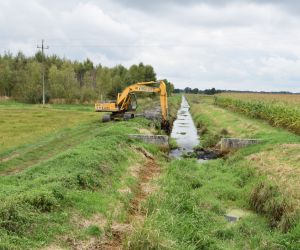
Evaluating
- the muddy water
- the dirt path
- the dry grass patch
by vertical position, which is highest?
the dry grass patch

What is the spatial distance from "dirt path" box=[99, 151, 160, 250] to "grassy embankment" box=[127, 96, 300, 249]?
0.50 meters

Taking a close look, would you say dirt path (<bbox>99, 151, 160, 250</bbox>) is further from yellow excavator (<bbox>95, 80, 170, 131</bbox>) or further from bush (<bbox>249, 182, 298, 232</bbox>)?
yellow excavator (<bbox>95, 80, 170, 131</bbox>)

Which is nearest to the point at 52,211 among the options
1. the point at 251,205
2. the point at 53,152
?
the point at 251,205

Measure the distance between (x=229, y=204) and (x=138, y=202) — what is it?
11.9 feet

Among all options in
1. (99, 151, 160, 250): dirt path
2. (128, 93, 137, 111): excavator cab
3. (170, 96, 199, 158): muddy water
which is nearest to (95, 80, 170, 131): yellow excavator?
(128, 93, 137, 111): excavator cab

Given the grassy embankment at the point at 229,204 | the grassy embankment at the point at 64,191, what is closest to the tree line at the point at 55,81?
the grassy embankment at the point at 64,191

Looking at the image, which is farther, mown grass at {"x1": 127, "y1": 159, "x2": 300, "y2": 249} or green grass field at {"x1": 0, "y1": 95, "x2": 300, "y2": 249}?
mown grass at {"x1": 127, "y1": 159, "x2": 300, "y2": 249}

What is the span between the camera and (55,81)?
75062 millimetres

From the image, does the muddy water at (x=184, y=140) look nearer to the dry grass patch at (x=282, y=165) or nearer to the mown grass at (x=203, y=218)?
the dry grass patch at (x=282, y=165)

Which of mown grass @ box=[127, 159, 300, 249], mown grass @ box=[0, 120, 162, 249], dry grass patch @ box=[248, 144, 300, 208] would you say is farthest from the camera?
dry grass patch @ box=[248, 144, 300, 208]

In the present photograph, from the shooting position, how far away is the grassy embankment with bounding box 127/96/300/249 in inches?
432

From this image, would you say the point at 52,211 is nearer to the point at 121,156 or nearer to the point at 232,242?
the point at 232,242

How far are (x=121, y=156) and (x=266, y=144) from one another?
9278 mm

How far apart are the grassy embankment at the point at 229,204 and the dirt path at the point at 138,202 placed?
19.6 inches
